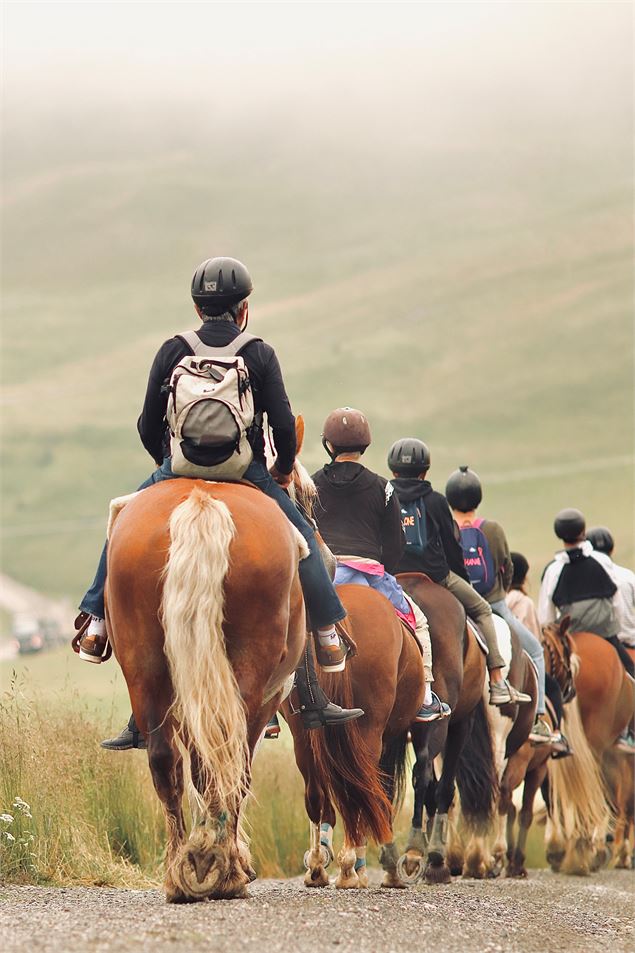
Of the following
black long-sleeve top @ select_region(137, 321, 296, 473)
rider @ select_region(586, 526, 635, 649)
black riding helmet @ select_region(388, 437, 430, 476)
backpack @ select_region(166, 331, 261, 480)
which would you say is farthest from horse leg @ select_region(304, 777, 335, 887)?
rider @ select_region(586, 526, 635, 649)

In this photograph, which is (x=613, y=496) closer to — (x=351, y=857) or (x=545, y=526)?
(x=545, y=526)

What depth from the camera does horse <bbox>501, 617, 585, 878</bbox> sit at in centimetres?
1438

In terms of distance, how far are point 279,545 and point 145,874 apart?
375cm

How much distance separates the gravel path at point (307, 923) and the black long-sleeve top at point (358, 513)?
81.4 inches

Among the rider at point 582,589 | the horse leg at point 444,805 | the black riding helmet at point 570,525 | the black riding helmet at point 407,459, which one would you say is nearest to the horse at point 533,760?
the rider at point 582,589

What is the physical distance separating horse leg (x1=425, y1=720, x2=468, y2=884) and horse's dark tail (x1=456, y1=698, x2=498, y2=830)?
615mm

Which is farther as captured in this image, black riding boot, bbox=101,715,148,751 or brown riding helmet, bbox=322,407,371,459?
brown riding helmet, bbox=322,407,371,459

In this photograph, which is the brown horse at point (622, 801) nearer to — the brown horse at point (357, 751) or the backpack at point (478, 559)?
the backpack at point (478, 559)

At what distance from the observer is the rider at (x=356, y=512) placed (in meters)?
10.2

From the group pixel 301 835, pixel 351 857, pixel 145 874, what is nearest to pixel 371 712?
pixel 351 857

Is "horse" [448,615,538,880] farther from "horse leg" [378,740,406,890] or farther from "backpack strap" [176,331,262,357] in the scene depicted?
"backpack strap" [176,331,262,357]

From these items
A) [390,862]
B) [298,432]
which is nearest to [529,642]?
[390,862]

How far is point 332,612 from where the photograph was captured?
8.52 metres

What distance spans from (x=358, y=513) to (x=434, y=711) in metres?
1.54
